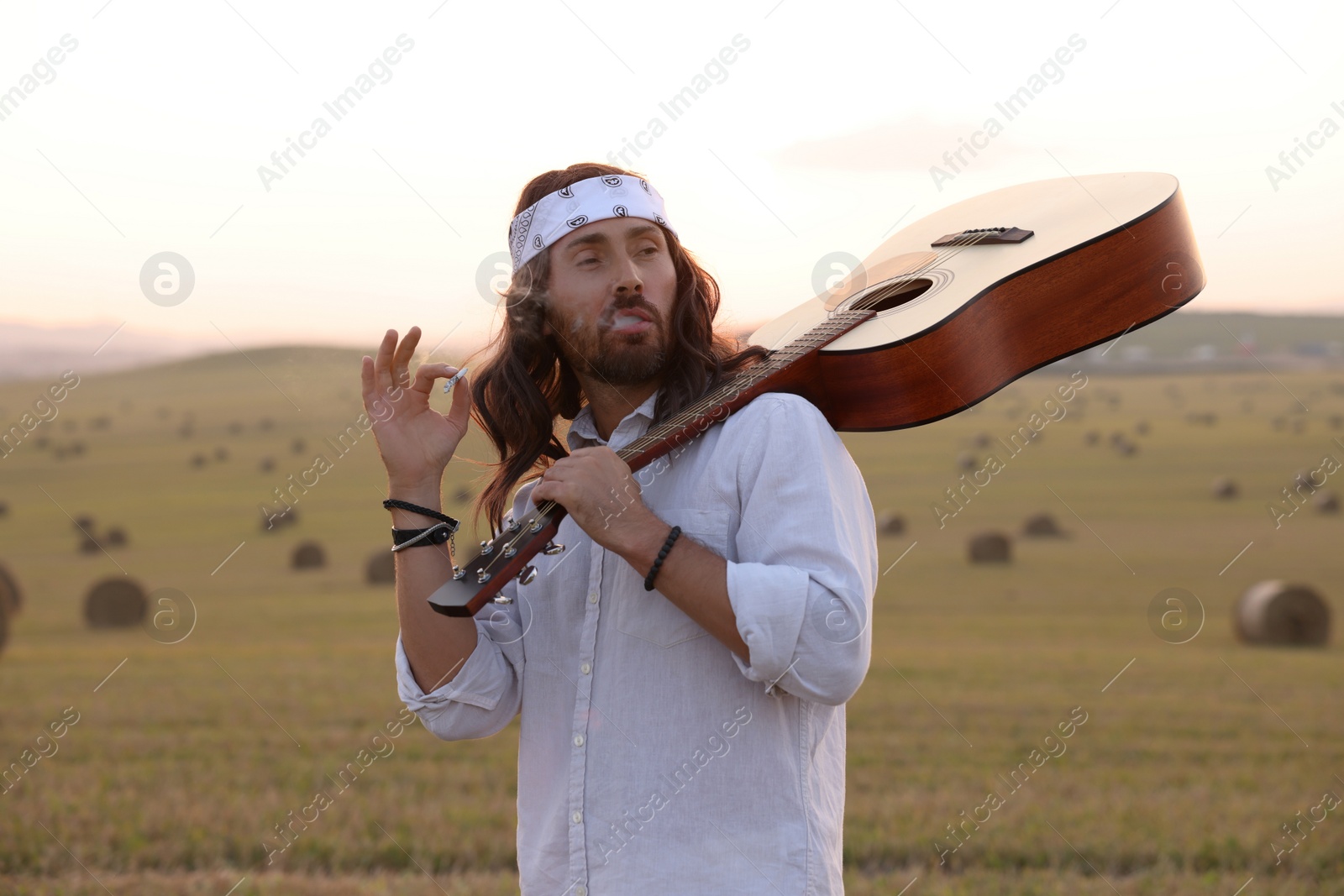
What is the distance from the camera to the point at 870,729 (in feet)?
27.9

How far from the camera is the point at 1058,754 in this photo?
7.81m

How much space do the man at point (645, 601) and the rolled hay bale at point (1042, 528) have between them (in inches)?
925

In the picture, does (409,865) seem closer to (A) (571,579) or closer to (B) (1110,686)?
(A) (571,579)

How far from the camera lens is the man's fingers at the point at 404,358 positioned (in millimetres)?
2383

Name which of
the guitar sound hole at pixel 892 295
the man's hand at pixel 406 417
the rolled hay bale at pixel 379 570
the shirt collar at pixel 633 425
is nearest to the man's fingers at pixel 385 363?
the man's hand at pixel 406 417

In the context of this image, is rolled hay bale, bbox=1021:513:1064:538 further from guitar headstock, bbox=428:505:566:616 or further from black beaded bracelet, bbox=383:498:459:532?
guitar headstock, bbox=428:505:566:616

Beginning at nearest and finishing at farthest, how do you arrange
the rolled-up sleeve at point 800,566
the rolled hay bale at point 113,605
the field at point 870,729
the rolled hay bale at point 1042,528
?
the rolled-up sleeve at point 800,566, the field at point 870,729, the rolled hay bale at point 113,605, the rolled hay bale at point 1042,528

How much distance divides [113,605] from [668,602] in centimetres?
1594

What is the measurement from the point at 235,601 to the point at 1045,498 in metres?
22.8

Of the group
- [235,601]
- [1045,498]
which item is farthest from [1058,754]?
[1045,498]

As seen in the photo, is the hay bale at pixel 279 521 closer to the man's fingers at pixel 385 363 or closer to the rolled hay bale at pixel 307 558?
the rolled hay bale at pixel 307 558

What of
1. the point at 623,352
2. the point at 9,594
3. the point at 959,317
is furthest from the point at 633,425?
the point at 9,594

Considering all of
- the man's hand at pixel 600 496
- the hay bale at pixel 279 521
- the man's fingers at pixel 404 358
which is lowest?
the hay bale at pixel 279 521

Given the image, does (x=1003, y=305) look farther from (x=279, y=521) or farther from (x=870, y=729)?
(x=279, y=521)
